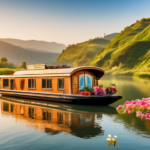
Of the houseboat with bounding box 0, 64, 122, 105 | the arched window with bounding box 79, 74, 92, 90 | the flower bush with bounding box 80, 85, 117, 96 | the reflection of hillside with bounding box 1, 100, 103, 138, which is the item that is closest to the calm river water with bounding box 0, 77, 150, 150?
the reflection of hillside with bounding box 1, 100, 103, 138

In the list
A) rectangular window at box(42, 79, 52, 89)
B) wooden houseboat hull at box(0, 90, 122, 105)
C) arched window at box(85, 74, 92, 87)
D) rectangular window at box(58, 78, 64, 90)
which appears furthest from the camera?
rectangular window at box(42, 79, 52, 89)

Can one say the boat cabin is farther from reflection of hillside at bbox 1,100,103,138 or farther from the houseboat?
reflection of hillside at bbox 1,100,103,138

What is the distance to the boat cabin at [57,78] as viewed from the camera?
22.0 m

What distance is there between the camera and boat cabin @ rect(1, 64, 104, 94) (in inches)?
864

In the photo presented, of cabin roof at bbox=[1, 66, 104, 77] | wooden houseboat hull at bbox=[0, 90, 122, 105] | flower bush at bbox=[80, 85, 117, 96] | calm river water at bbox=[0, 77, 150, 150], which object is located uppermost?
cabin roof at bbox=[1, 66, 104, 77]

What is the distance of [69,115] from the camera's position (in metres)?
17.3

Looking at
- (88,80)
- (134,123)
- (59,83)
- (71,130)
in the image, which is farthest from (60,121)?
(88,80)

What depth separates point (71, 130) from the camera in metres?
12.9

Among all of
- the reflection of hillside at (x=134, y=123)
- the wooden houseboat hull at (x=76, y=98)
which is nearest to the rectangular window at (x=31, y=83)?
the wooden houseboat hull at (x=76, y=98)

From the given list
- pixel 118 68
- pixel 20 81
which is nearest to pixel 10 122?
pixel 20 81

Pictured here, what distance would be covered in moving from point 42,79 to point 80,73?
16.5ft

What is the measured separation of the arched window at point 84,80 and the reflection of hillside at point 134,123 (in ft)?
21.4

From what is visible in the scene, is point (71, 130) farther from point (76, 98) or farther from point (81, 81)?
point (81, 81)

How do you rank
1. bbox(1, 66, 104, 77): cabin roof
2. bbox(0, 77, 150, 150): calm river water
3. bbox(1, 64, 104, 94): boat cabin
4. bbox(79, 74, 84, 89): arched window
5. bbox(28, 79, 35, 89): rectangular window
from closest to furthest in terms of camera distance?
1. bbox(0, 77, 150, 150): calm river water
2. bbox(1, 66, 104, 77): cabin roof
3. bbox(1, 64, 104, 94): boat cabin
4. bbox(79, 74, 84, 89): arched window
5. bbox(28, 79, 35, 89): rectangular window
